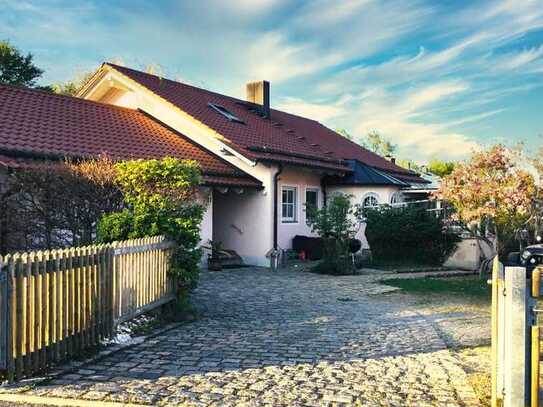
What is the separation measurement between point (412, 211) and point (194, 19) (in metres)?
9.03

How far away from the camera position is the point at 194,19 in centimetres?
1486

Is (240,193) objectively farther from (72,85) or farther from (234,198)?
(72,85)

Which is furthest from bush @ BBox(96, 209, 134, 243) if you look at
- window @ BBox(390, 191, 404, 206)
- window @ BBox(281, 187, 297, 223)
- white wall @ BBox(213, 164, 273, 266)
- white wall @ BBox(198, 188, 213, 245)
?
window @ BBox(390, 191, 404, 206)

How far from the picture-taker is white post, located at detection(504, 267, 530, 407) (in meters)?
4.13

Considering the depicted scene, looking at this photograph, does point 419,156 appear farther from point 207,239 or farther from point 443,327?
point 443,327

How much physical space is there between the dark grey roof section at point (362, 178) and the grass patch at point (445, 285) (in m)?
5.47

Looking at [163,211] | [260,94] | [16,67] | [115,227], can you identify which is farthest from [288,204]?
[16,67]

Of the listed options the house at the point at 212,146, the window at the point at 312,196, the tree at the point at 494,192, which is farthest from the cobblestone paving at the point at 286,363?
the window at the point at 312,196

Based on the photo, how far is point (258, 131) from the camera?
1927 centimetres

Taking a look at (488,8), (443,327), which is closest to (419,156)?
(488,8)

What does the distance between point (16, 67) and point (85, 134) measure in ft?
74.8

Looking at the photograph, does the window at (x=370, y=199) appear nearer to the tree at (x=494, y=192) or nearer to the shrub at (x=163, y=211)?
the tree at (x=494, y=192)

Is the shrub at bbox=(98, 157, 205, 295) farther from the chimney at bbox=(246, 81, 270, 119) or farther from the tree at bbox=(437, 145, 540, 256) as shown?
the chimney at bbox=(246, 81, 270, 119)

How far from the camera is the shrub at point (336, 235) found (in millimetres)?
14789
